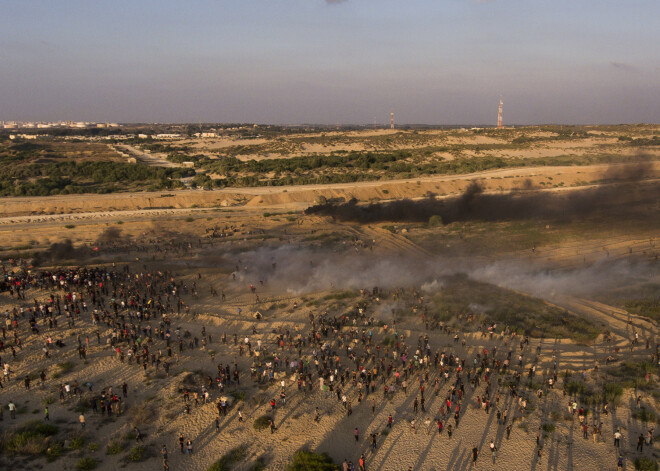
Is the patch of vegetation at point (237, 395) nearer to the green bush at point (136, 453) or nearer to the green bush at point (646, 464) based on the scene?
the green bush at point (136, 453)

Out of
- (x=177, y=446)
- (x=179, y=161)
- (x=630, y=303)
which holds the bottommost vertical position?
(x=177, y=446)

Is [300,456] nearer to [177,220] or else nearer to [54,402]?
[54,402]

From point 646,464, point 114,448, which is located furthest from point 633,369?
point 114,448

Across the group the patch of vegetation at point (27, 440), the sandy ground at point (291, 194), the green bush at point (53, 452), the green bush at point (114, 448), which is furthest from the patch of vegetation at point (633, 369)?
the sandy ground at point (291, 194)

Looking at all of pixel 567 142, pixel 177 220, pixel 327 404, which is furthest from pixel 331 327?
pixel 567 142

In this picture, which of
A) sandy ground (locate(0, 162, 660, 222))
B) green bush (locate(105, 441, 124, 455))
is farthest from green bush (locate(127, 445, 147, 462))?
sandy ground (locate(0, 162, 660, 222))

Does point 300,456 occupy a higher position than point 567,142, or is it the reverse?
point 567,142
